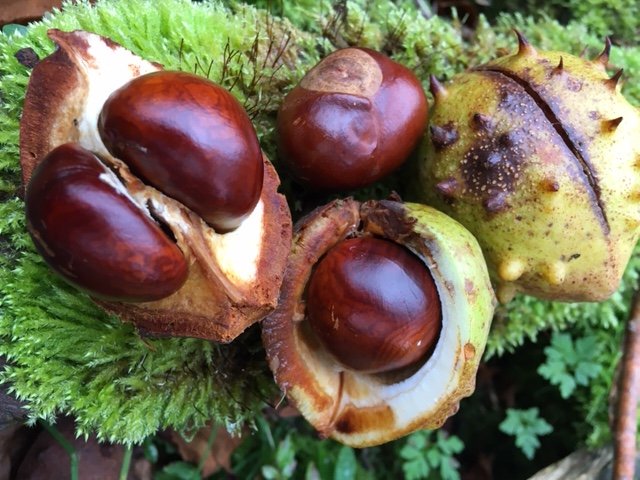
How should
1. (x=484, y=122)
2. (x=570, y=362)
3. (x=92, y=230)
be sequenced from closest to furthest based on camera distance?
(x=92, y=230)
(x=484, y=122)
(x=570, y=362)

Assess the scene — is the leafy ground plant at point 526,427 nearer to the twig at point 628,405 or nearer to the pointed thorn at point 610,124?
the twig at point 628,405

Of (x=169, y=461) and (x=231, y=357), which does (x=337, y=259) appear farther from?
(x=169, y=461)

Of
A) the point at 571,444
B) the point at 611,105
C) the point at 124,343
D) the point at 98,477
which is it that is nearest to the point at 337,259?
the point at 124,343

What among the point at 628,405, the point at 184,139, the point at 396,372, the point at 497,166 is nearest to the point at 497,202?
the point at 497,166

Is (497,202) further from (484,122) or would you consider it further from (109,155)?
(109,155)

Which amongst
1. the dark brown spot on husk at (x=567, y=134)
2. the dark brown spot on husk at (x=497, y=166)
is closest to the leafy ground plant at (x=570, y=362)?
the dark brown spot on husk at (x=567, y=134)

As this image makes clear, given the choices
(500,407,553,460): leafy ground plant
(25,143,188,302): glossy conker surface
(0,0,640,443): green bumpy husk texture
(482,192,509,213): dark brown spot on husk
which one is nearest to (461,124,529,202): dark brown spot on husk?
(482,192,509,213): dark brown spot on husk
